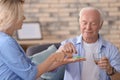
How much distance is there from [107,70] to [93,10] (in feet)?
1.87

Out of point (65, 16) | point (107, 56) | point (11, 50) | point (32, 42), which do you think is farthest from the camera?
point (65, 16)

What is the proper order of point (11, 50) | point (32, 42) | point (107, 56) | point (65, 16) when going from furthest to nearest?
1. point (65, 16)
2. point (32, 42)
3. point (107, 56)
4. point (11, 50)

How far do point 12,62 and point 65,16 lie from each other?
3.07 meters

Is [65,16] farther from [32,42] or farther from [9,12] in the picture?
[9,12]

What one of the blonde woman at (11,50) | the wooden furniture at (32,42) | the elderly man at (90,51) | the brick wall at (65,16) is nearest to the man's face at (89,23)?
the elderly man at (90,51)

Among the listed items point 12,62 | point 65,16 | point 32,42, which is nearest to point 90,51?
point 12,62

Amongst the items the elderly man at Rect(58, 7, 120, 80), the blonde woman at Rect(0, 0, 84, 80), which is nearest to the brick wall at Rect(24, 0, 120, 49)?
the elderly man at Rect(58, 7, 120, 80)

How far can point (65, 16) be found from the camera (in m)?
4.68

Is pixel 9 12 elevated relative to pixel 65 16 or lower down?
elevated

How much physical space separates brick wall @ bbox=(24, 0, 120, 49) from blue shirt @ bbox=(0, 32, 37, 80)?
2.95 m

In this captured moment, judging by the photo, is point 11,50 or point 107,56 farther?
point 107,56

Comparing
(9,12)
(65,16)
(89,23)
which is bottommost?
(65,16)

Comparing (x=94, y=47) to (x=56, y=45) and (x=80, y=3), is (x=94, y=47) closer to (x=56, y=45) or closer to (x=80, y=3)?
(x=56, y=45)

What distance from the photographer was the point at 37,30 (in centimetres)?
462
